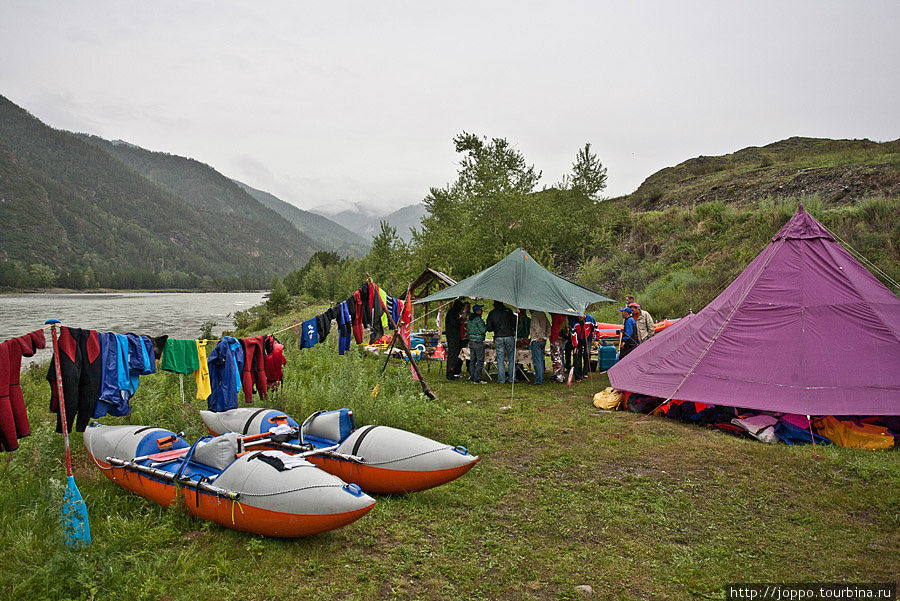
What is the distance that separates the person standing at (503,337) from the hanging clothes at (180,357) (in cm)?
645

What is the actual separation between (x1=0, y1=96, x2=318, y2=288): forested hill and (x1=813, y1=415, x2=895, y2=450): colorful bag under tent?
93.9 m

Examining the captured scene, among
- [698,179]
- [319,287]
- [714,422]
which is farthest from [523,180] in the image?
[319,287]

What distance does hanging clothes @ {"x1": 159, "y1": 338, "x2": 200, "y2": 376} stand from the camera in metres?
5.78

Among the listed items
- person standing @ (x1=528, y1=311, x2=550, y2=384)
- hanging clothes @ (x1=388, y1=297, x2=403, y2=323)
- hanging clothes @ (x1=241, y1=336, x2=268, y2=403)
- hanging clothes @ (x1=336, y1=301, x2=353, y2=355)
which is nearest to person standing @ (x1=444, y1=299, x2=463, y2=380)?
person standing @ (x1=528, y1=311, x2=550, y2=384)

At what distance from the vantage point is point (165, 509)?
484cm

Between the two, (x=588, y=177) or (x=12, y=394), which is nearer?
(x=12, y=394)

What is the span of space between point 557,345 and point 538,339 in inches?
26.8

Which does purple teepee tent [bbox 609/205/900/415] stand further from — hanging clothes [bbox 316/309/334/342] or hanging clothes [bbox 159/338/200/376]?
hanging clothes [bbox 159/338/200/376]

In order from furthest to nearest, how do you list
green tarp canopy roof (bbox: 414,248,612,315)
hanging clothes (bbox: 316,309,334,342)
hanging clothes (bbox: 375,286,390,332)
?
green tarp canopy roof (bbox: 414,248,612,315)
hanging clothes (bbox: 375,286,390,332)
hanging clothes (bbox: 316,309,334,342)

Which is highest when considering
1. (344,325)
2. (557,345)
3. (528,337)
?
(344,325)

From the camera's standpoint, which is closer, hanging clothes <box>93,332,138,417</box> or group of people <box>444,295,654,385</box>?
hanging clothes <box>93,332,138,417</box>

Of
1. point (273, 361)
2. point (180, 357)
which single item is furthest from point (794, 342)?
point (180, 357)

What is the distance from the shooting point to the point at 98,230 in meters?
120

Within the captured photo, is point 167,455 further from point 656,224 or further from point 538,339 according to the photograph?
point 656,224
